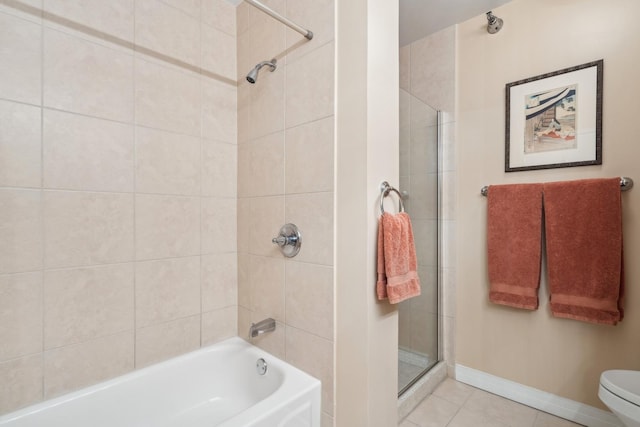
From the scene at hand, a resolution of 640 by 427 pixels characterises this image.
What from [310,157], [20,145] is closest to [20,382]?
[20,145]

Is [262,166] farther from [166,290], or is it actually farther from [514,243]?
[514,243]

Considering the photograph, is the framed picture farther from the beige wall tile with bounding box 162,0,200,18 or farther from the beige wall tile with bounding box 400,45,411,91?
the beige wall tile with bounding box 162,0,200,18

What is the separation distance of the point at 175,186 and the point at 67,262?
0.52m

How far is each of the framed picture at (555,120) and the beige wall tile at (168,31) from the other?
6.48 feet

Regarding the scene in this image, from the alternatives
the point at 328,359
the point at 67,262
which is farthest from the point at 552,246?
the point at 67,262

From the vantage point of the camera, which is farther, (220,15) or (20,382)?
(220,15)

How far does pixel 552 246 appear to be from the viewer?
1647 mm

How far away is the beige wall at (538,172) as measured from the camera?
148 centimetres

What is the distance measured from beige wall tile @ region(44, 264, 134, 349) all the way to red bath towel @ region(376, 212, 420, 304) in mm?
1120

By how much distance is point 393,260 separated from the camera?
1.02m

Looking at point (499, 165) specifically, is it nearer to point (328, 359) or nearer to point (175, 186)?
point (328, 359)

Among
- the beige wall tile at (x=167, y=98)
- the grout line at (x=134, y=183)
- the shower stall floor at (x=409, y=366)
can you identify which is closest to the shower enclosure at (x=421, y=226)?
the shower stall floor at (x=409, y=366)

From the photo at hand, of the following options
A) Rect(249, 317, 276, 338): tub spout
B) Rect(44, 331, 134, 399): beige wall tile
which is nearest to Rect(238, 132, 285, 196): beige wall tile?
Rect(249, 317, 276, 338): tub spout

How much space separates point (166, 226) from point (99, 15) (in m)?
0.95
